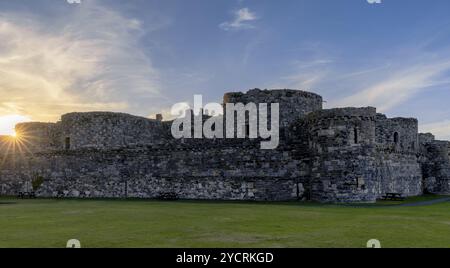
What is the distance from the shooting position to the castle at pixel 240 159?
83.8ft

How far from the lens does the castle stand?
25.5m

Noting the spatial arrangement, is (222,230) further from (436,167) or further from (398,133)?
(436,167)

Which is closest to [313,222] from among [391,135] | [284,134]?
[284,134]

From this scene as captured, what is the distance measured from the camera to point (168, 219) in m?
15.9

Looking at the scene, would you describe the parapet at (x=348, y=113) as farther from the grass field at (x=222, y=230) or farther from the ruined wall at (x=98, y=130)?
the ruined wall at (x=98, y=130)

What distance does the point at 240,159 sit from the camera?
2895cm

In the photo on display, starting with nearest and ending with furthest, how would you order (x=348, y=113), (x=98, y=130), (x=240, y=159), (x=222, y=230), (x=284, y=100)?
(x=222, y=230) → (x=348, y=113) → (x=240, y=159) → (x=284, y=100) → (x=98, y=130)

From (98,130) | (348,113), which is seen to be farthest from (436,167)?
(98,130)

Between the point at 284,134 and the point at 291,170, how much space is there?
3.14 metres

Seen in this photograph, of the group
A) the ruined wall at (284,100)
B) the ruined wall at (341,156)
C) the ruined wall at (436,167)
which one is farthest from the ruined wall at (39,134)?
the ruined wall at (436,167)

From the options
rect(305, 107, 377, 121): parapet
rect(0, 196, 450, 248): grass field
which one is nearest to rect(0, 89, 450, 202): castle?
rect(305, 107, 377, 121): parapet

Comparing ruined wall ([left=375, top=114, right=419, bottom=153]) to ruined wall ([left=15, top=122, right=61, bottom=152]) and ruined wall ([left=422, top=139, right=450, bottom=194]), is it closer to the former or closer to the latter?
ruined wall ([left=422, top=139, right=450, bottom=194])
